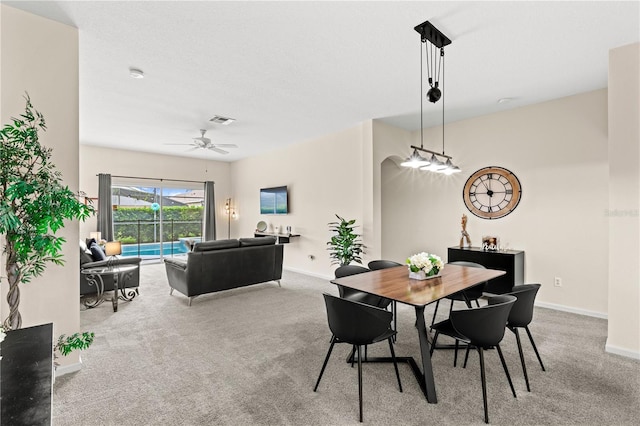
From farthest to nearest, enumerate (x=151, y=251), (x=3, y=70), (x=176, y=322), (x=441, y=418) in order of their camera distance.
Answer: (x=151, y=251), (x=176, y=322), (x=3, y=70), (x=441, y=418)

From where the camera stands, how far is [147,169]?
25.1ft

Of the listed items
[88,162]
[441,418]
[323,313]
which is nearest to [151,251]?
[88,162]

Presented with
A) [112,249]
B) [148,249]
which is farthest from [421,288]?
[148,249]

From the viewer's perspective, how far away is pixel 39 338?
148 cm

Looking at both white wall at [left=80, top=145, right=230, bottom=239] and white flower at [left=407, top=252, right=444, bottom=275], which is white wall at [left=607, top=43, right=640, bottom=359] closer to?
white flower at [left=407, top=252, right=444, bottom=275]

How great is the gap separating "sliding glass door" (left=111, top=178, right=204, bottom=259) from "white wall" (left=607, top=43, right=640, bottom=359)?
7466 mm

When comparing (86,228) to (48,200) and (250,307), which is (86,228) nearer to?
(250,307)

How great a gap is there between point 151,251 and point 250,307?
5.26m

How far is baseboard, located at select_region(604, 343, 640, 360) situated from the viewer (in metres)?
2.76

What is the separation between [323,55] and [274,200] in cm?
457

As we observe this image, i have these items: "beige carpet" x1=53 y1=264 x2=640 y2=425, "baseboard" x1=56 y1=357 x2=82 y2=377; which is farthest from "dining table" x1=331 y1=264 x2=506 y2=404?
"baseboard" x1=56 y1=357 x2=82 y2=377

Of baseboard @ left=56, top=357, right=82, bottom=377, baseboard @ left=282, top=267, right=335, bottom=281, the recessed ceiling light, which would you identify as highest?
the recessed ceiling light

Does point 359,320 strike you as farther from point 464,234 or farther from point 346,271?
point 464,234

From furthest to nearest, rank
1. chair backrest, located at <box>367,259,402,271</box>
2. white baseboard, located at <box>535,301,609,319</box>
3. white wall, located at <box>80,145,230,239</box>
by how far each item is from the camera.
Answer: white wall, located at <box>80,145,230,239</box>, white baseboard, located at <box>535,301,609,319</box>, chair backrest, located at <box>367,259,402,271</box>
